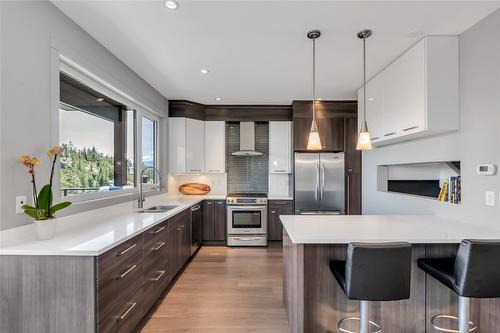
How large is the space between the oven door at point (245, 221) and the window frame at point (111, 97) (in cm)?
142

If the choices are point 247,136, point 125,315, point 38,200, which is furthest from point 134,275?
point 247,136

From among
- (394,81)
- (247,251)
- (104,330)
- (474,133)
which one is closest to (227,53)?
(394,81)

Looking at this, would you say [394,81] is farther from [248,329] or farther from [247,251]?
[247,251]

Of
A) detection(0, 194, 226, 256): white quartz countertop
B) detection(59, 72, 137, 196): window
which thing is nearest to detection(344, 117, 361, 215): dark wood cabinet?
detection(0, 194, 226, 256): white quartz countertop

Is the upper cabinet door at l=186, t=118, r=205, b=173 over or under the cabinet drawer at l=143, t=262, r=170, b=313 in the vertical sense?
over

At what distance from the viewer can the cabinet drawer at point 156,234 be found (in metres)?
2.22

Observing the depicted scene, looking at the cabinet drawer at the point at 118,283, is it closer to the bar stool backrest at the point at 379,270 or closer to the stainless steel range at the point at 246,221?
the bar stool backrest at the point at 379,270

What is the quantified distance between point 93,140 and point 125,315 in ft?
5.78

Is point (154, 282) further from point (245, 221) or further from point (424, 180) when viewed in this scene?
point (424, 180)

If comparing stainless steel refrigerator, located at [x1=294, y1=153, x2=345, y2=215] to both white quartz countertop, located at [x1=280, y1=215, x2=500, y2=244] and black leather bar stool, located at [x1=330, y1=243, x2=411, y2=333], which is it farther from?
black leather bar stool, located at [x1=330, y1=243, x2=411, y2=333]

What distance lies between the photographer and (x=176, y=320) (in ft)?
7.50

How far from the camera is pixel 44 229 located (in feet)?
5.40

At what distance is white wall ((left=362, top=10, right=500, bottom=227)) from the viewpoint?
1942 millimetres

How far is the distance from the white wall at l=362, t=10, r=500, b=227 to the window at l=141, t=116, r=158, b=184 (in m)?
3.66
